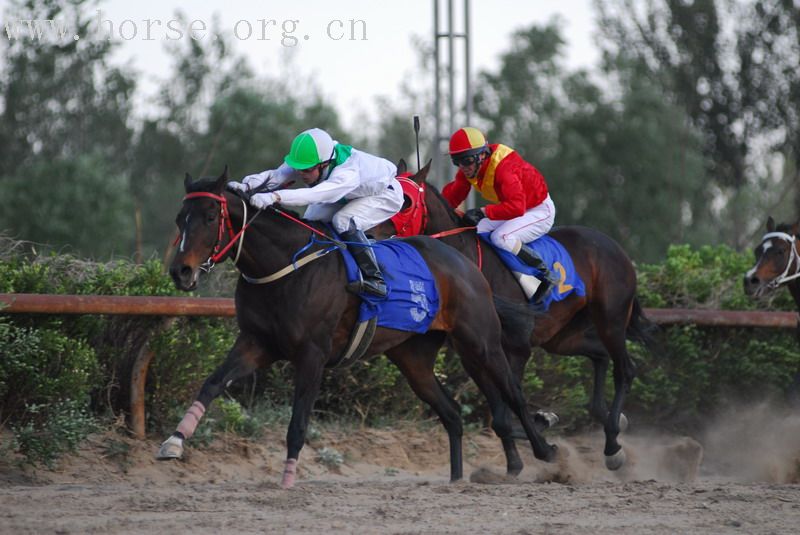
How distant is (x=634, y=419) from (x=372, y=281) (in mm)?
4210

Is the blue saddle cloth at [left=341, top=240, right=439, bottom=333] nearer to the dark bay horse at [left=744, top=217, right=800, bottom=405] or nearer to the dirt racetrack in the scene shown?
the dirt racetrack

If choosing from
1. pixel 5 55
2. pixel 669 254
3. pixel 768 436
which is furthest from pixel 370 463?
pixel 5 55

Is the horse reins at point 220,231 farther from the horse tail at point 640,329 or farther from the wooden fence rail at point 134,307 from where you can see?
the horse tail at point 640,329

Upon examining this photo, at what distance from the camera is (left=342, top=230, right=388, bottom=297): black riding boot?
6.39 metres

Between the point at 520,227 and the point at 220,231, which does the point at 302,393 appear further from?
the point at 520,227

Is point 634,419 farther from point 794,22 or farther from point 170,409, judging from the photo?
point 794,22

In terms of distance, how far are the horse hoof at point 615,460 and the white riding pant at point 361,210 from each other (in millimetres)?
2652

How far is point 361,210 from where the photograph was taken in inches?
270

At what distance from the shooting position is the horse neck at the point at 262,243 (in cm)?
619

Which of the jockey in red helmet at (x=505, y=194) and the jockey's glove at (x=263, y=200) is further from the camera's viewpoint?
the jockey in red helmet at (x=505, y=194)

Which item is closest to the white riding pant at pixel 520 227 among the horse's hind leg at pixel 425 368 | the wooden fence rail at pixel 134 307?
the horse's hind leg at pixel 425 368

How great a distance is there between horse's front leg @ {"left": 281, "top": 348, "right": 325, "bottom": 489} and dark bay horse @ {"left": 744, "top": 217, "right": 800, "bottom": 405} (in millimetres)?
4680

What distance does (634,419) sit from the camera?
9773 mm

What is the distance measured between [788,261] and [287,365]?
4356 millimetres
